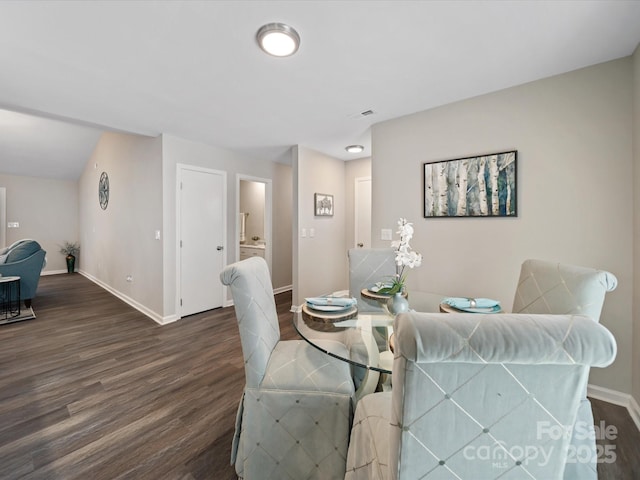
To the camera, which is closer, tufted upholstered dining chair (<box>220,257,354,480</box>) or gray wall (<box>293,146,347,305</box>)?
tufted upholstered dining chair (<box>220,257,354,480</box>)

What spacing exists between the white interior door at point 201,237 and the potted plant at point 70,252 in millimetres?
5677

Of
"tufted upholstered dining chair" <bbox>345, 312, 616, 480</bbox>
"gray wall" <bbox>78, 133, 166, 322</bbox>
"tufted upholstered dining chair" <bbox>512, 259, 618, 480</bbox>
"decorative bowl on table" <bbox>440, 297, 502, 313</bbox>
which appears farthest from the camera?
"gray wall" <bbox>78, 133, 166, 322</bbox>

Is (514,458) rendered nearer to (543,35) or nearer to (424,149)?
(543,35)

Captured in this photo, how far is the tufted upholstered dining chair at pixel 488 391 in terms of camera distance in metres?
0.54

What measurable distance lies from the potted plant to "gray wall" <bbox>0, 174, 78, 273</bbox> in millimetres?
90

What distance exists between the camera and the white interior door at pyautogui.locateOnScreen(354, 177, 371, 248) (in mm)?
4773

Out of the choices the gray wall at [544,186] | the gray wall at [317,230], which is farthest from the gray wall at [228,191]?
the gray wall at [544,186]

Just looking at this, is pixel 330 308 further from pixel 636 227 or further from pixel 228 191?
pixel 228 191

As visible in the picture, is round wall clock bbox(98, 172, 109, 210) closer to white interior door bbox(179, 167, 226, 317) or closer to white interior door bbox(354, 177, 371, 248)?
white interior door bbox(179, 167, 226, 317)

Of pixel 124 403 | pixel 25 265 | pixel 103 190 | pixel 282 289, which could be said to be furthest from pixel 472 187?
pixel 103 190

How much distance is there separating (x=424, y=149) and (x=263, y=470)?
2786mm

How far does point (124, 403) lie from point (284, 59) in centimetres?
264

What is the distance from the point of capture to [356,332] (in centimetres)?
153

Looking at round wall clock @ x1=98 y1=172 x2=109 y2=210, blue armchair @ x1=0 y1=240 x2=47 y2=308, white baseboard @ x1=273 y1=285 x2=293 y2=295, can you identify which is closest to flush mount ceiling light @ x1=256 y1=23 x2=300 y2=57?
white baseboard @ x1=273 y1=285 x2=293 y2=295
